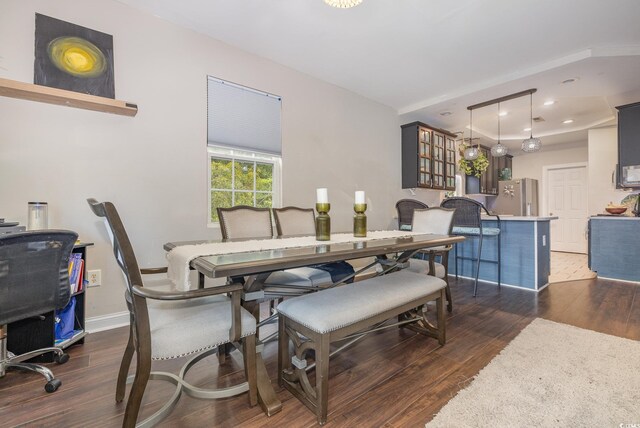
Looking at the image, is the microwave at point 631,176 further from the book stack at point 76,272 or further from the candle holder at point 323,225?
the book stack at point 76,272

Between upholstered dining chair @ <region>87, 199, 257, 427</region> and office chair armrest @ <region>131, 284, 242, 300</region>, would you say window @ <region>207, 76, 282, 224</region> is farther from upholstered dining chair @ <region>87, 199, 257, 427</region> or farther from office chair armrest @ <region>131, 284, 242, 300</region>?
office chair armrest @ <region>131, 284, 242, 300</region>

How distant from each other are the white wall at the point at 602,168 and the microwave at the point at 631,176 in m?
1.33

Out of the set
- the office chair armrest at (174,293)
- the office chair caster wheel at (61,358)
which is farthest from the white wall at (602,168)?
the office chair caster wheel at (61,358)

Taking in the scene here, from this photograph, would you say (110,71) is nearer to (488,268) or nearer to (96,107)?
(96,107)

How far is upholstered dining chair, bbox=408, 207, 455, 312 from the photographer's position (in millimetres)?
2568

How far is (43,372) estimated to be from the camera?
1.58 meters

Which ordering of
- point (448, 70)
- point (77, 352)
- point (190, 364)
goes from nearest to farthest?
point (190, 364) → point (77, 352) → point (448, 70)

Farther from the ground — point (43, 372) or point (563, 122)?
point (563, 122)

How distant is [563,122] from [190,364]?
6873 mm

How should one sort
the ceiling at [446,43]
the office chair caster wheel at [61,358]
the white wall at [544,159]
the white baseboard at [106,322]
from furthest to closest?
1. the white wall at [544,159]
2. the ceiling at [446,43]
3. the white baseboard at [106,322]
4. the office chair caster wheel at [61,358]

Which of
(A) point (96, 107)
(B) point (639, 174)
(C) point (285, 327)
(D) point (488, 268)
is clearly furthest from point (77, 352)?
(B) point (639, 174)

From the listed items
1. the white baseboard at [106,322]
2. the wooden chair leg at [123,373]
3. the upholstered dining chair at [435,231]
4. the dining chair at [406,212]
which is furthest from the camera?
the dining chair at [406,212]

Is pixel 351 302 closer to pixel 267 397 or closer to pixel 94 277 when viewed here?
pixel 267 397

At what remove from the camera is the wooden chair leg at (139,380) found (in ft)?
3.71
